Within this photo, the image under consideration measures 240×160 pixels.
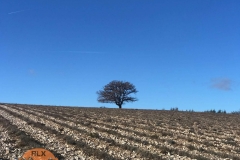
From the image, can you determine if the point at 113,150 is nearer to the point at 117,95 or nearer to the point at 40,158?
the point at 40,158

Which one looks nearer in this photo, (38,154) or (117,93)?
(38,154)

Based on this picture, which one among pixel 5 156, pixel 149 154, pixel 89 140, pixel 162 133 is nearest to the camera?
pixel 5 156

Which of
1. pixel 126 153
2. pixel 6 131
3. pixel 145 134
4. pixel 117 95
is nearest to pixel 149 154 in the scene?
pixel 126 153

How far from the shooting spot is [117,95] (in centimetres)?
10244

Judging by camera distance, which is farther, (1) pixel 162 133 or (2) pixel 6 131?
(1) pixel 162 133

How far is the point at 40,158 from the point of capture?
8.30 meters

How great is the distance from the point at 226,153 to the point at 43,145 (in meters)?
10.2

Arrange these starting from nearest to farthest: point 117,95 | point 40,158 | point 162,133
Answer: point 40,158 < point 162,133 < point 117,95

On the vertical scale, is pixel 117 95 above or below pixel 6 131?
above

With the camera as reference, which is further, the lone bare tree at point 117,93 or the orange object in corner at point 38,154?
the lone bare tree at point 117,93

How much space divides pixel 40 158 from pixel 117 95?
9418 centimetres

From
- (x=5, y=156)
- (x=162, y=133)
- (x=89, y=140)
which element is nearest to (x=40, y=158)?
(x=5, y=156)

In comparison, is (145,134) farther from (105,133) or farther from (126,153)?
(126,153)

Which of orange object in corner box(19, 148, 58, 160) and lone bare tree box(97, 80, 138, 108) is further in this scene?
lone bare tree box(97, 80, 138, 108)
